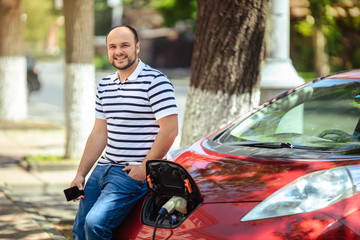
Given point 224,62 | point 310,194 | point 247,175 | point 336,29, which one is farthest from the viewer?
point 336,29

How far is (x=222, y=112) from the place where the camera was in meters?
5.82

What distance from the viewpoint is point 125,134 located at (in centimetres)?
371

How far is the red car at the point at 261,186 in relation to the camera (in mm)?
→ 2887

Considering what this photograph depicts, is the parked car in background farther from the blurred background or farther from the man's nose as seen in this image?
the man's nose

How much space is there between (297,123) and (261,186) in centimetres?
142

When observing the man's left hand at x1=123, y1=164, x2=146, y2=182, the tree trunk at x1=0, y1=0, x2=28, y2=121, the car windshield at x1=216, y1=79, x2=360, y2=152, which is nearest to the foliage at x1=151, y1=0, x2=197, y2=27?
the tree trunk at x1=0, y1=0, x2=28, y2=121

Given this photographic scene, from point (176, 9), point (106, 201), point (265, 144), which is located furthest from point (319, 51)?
point (106, 201)

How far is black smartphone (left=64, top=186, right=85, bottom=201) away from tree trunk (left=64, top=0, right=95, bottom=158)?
560 centimetres

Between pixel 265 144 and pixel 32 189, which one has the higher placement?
pixel 265 144

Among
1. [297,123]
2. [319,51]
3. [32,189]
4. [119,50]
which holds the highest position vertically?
[119,50]

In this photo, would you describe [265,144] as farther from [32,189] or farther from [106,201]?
[32,189]

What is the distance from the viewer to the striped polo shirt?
3.63 m

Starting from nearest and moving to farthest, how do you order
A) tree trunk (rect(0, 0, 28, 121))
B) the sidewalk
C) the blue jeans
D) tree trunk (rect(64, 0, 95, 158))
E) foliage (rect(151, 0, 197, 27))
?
the blue jeans
the sidewalk
tree trunk (rect(64, 0, 95, 158))
tree trunk (rect(0, 0, 28, 121))
foliage (rect(151, 0, 197, 27))

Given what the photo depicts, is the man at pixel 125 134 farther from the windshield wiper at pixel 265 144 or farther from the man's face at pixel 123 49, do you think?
the windshield wiper at pixel 265 144
